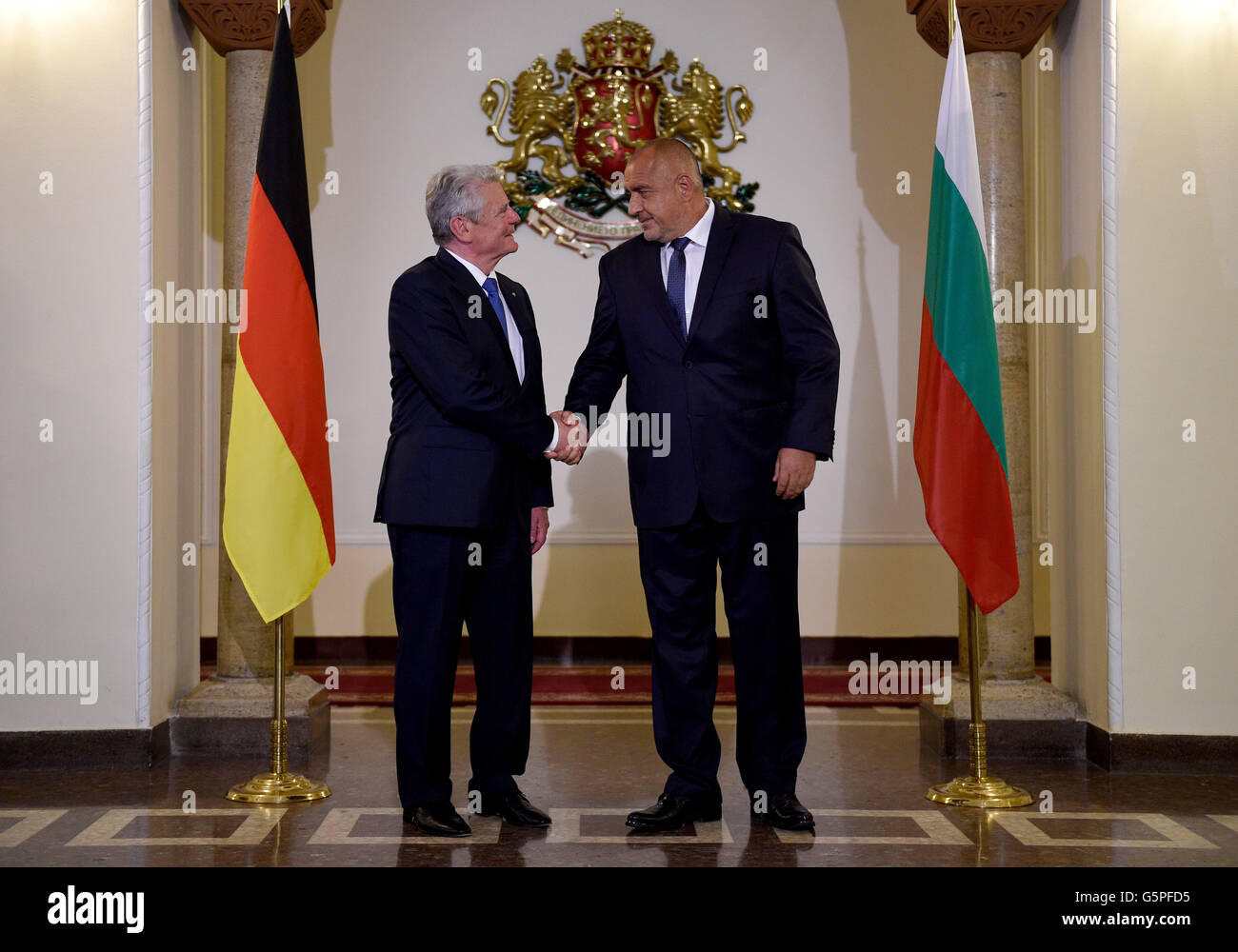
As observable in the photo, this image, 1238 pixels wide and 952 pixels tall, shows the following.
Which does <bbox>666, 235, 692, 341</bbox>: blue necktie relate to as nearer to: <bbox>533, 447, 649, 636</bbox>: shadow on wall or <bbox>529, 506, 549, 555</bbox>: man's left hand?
<bbox>529, 506, 549, 555</bbox>: man's left hand

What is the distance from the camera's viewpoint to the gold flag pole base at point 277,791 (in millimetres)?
3975

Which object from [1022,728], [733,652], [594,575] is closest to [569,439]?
[733,652]

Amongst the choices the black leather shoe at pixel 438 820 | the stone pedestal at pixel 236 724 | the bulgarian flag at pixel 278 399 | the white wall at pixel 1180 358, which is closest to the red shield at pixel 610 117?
the bulgarian flag at pixel 278 399

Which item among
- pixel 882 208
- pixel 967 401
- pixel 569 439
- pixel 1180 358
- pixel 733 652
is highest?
pixel 882 208

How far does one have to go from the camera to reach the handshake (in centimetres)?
369

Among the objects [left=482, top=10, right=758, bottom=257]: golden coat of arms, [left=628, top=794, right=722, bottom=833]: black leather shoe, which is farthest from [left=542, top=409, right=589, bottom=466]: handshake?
[left=482, top=10, right=758, bottom=257]: golden coat of arms

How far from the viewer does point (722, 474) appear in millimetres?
3594

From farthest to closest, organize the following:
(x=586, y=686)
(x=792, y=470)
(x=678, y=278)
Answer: (x=586, y=686) < (x=678, y=278) < (x=792, y=470)

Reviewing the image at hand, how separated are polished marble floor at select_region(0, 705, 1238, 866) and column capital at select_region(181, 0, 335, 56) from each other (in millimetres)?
2715

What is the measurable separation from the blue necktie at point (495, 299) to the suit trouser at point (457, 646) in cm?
56

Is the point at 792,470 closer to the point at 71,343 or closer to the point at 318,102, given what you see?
the point at 71,343

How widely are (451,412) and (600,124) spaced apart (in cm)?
365

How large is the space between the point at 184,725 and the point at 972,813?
2.81 metres

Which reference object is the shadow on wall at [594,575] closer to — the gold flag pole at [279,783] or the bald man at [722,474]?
the gold flag pole at [279,783]
